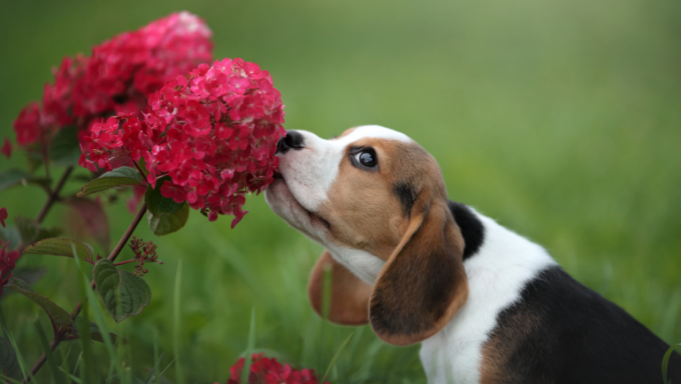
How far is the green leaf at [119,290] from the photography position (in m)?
1.85

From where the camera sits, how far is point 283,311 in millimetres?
3984

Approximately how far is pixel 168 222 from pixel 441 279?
1.22 m

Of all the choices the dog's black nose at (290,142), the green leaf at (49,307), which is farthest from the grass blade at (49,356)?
the dog's black nose at (290,142)

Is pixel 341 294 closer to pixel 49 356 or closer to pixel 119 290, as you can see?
pixel 119 290

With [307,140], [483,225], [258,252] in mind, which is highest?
[307,140]

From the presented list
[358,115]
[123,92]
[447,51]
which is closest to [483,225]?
[123,92]

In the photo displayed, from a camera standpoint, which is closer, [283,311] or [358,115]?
[283,311]

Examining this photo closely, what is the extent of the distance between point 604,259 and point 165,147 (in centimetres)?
441

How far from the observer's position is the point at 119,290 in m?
1.89

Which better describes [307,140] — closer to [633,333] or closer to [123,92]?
[123,92]

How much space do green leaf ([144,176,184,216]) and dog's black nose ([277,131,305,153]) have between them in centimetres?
63

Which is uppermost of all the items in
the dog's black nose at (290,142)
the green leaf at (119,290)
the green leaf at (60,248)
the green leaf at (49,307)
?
the dog's black nose at (290,142)

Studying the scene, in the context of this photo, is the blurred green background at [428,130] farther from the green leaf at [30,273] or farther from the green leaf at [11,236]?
the green leaf at [11,236]

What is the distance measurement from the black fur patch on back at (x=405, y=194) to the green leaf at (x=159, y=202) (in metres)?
1.11
